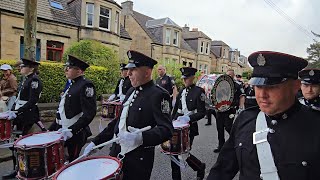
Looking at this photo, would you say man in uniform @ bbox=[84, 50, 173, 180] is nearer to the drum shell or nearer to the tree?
the drum shell

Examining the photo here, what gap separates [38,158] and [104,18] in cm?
1995

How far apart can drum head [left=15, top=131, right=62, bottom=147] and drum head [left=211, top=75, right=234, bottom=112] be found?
3.41 meters

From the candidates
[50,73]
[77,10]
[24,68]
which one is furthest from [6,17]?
[24,68]

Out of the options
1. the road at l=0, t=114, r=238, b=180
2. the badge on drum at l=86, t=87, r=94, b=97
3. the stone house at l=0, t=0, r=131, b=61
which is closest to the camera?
the badge on drum at l=86, t=87, r=94, b=97

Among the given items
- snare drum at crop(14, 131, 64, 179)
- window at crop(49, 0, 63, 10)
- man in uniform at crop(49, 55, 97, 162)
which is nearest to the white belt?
man in uniform at crop(49, 55, 97, 162)

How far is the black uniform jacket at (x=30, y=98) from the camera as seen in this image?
17.0 ft

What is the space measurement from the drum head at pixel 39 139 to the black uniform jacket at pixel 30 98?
5.19ft

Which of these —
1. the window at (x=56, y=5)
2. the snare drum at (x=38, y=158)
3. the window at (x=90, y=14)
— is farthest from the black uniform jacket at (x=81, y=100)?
the window at (x=90, y=14)

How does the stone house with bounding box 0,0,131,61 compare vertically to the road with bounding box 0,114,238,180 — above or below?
above

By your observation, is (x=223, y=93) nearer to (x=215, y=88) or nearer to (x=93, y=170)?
(x=215, y=88)

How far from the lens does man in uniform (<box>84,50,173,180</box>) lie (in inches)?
110

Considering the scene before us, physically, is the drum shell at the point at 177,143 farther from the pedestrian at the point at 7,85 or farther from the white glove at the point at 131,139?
the pedestrian at the point at 7,85

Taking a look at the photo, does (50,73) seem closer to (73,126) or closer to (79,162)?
(73,126)

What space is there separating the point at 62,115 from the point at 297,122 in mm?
3262
